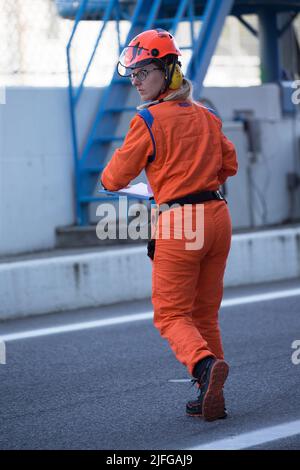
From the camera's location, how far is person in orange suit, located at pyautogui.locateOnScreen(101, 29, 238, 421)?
19.0 feet

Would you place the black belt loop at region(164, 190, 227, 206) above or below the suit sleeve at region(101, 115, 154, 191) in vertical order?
below

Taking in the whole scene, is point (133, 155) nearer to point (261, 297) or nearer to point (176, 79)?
point (176, 79)

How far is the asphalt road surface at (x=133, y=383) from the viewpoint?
5.58m

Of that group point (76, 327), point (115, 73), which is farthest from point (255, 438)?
point (115, 73)

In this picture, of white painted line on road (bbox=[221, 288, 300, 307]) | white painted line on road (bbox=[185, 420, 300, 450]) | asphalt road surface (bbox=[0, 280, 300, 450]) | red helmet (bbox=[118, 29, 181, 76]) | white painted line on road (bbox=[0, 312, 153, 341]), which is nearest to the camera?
white painted line on road (bbox=[185, 420, 300, 450])

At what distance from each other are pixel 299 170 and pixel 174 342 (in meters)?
8.95

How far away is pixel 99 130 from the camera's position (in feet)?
40.9

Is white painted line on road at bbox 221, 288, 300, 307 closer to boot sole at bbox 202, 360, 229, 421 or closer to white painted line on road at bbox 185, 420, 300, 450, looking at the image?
boot sole at bbox 202, 360, 229, 421

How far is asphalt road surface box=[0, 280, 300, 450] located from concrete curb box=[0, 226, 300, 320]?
0.19 m

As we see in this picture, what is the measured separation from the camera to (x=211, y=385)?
224 inches

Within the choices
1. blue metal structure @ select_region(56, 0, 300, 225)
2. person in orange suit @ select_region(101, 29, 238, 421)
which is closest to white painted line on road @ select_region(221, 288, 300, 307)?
blue metal structure @ select_region(56, 0, 300, 225)

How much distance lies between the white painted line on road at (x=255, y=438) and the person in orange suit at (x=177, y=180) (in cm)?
32

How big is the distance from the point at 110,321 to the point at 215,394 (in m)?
3.74

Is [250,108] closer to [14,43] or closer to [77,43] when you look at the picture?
[77,43]
